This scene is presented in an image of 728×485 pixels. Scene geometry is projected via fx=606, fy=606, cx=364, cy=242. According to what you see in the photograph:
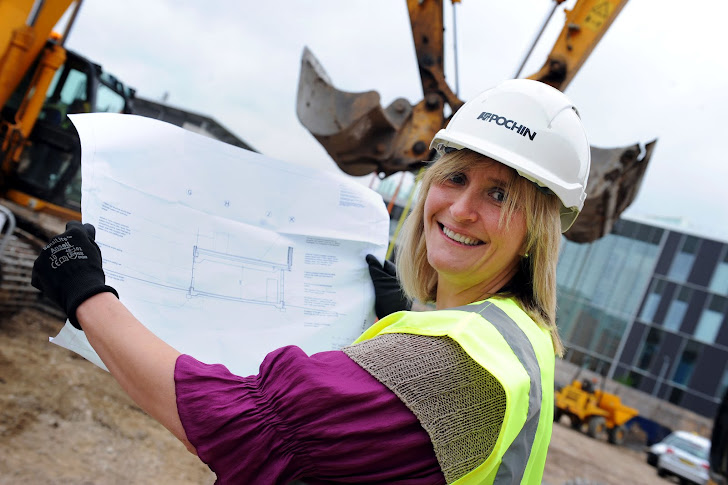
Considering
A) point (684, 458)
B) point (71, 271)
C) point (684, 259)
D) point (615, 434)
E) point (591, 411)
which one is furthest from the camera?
point (684, 259)

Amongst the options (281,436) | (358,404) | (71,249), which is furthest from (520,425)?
(71,249)

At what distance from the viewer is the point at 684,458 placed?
1638 centimetres

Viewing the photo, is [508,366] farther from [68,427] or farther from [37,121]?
[37,121]

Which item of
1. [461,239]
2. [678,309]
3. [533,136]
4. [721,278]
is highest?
[721,278]

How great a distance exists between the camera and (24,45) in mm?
6797

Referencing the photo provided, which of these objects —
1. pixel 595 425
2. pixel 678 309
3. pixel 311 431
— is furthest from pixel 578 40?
pixel 678 309

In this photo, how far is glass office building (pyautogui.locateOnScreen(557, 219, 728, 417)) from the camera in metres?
30.7

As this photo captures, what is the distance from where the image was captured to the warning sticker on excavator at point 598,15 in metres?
5.54

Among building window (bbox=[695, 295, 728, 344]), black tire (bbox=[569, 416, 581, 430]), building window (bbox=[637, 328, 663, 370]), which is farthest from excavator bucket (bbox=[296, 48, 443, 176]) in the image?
building window (bbox=[695, 295, 728, 344])

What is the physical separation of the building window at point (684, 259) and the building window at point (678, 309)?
2.39ft

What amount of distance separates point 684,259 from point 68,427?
108 feet

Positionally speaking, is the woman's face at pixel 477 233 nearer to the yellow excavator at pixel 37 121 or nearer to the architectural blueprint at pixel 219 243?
the architectural blueprint at pixel 219 243

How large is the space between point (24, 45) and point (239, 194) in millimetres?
6406

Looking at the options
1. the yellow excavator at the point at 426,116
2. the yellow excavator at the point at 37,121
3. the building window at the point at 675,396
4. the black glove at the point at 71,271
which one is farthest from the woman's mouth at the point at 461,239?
the building window at the point at 675,396
